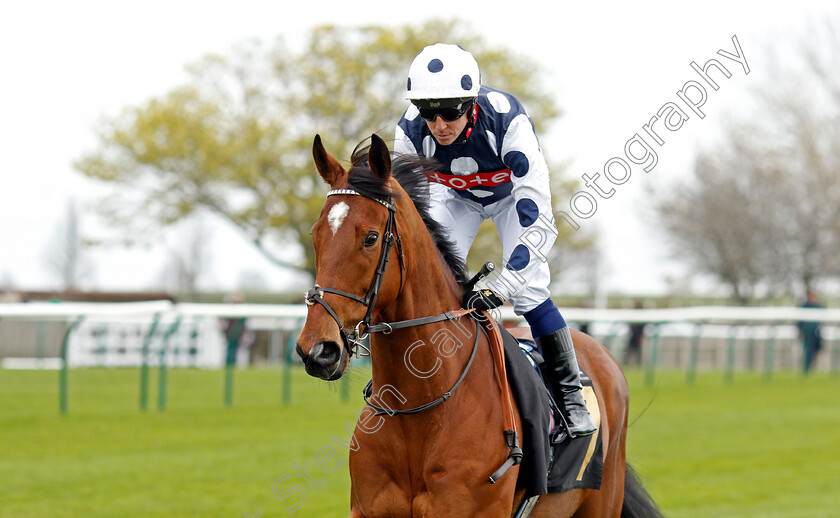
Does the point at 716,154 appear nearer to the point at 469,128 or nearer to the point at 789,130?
the point at 789,130

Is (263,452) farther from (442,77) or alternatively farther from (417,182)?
(442,77)

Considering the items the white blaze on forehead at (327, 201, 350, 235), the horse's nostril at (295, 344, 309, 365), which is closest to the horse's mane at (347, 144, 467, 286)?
the white blaze on forehead at (327, 201, 350, 235)

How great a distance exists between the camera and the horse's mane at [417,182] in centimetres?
315

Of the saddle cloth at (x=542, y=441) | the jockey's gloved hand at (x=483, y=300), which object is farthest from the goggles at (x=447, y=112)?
the saddle cloth at (x=542, y=441)

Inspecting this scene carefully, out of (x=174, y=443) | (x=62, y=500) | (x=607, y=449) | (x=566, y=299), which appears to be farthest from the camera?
(x=566, y=299)

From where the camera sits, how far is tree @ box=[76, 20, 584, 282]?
91.3 feet

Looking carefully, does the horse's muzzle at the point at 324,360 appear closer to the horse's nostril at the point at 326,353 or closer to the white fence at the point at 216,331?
the horse's nostril at the point at 326,353

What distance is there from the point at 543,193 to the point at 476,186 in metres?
0.33

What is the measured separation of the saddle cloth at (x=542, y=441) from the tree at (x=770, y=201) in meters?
30.9

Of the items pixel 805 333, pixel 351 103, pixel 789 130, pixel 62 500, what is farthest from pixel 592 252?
pixel 62 500

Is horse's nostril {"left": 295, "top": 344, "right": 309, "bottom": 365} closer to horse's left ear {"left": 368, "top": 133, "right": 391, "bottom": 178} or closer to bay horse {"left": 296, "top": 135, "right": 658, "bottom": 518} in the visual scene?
bay horse {"left": 296, "top": 135, "right": 658, "bottom": 518}

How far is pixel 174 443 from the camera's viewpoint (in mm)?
8922

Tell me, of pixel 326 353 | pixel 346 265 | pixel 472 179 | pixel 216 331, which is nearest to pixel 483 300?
pixel 472 179

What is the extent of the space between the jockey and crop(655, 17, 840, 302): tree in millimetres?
31062
